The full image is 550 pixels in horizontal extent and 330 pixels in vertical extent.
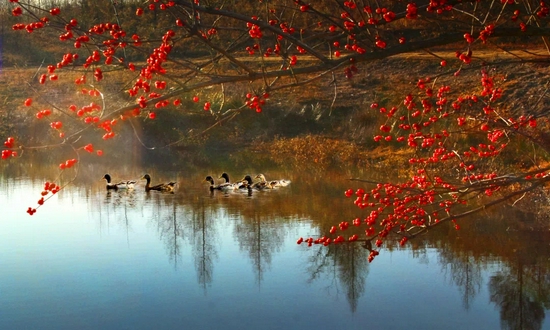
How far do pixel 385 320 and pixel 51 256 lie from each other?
220 inches

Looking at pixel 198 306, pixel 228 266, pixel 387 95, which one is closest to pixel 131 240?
pixel 228 266

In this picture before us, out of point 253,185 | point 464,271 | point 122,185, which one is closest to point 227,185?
point 253,185

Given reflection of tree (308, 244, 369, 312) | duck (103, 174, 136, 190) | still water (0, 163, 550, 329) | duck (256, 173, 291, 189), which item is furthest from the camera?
duck (103, 174, 136, 190)

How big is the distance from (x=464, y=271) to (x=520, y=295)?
1.14 meters

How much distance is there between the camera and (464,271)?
36.4 ft

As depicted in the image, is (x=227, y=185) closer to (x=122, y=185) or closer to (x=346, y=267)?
(x=122, y=185)

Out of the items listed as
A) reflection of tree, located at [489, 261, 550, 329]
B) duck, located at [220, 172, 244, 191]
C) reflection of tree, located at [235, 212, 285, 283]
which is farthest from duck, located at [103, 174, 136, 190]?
reflection of tree, located at [489, 261, 550, 329]

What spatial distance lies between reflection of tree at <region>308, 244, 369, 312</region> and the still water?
0.8 inches

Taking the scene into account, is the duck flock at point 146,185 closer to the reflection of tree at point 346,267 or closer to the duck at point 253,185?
the duck at point 253,185

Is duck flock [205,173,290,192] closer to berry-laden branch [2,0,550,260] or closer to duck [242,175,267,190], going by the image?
duck [242,175,267,190]

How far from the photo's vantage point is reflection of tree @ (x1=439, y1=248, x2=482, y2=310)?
10.2m

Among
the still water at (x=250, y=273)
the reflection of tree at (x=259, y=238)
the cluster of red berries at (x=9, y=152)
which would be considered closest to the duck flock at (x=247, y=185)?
the still water at (x=250, y=273)

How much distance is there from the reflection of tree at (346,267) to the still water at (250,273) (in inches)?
0.8

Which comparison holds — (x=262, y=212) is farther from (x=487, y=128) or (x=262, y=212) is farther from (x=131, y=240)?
(x=487, y=128)
